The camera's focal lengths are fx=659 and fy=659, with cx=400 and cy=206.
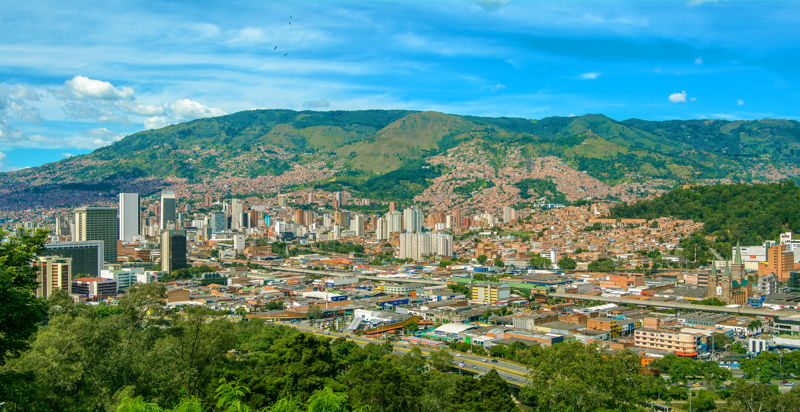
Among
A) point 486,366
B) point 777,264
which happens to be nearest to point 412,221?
point 777,264

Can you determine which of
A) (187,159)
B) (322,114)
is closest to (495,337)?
(187,159)

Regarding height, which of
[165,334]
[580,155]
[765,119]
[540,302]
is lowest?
[540,302]

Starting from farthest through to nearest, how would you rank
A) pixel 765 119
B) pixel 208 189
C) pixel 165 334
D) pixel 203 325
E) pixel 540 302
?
pixel 765 119 → pixel 208 189 → pixel 540 302 → pixel 165 334 → pixel 203 325

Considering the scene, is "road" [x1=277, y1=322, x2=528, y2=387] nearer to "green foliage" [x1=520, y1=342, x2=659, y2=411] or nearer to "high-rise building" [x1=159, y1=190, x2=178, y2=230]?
"green foliage" [x1=520, y1=342, x2=659, y2=411]

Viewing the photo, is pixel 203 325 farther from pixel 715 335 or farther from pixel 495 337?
pixel 715 335

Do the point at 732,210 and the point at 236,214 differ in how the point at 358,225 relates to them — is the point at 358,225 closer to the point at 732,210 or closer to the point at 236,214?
the point at 236,214

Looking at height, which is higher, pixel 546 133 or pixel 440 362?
pixel 546 133

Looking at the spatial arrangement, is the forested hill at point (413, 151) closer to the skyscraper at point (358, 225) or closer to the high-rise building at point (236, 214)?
the high-rise building at point (236, 214)

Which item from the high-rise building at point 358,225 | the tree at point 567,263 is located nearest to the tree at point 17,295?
the tree at point 567,263
